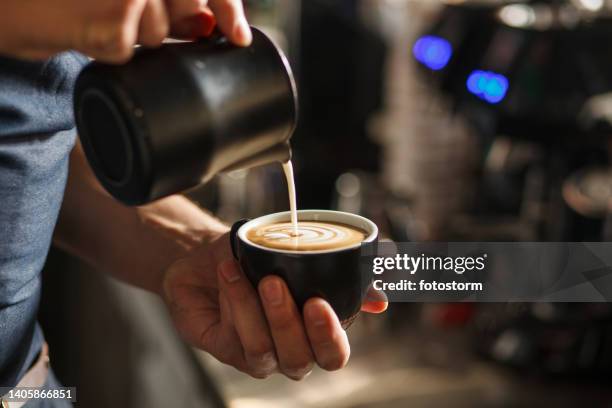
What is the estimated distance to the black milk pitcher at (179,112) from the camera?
2.19 feet

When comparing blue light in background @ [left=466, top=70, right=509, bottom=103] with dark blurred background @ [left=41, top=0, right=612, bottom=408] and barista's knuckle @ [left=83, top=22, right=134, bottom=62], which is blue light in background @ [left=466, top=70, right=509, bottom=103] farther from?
barista's knuckle @ [left=83, top=22, right=134, bottom=62]

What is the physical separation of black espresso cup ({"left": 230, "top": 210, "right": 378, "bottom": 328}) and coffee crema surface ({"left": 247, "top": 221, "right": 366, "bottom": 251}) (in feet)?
0.06

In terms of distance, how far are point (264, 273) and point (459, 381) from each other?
1172 millimetres

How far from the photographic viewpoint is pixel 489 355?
72.8 inches

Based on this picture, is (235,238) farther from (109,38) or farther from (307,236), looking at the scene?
(109,38)

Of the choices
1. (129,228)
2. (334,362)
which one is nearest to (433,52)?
(129,228)

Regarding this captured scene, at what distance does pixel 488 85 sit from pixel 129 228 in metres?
0.88

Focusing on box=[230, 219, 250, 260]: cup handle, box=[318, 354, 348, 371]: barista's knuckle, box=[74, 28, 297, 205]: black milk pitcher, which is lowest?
box=[318, 354, 348, 371]: barista's knuckle

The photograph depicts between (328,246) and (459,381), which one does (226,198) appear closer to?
(459,381)

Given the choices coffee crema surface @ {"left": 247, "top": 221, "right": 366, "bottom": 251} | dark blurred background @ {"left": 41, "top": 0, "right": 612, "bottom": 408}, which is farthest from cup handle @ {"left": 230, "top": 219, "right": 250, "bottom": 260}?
dark blurred background @ {"left": 41, "top": 0, "right": 612, "bottom": 408}

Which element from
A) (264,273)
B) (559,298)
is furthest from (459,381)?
(264,273)

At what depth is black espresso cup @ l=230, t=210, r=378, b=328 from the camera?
0.78 meters

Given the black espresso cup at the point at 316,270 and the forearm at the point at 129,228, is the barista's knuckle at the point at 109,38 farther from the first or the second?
the forearm at the point at 129,228

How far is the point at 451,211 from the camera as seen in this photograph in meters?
2.71
